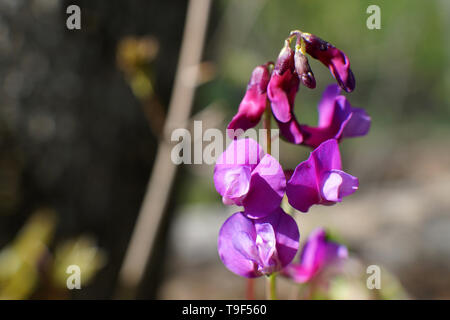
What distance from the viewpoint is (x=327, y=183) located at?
0.50 m

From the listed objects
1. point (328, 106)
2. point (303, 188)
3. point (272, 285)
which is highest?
point (328, 106)

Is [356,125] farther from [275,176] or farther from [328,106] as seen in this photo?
[275,176]

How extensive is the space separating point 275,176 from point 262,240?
70 millimetres

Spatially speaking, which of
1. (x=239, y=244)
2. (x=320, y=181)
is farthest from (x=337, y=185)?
(x=239, y=244)

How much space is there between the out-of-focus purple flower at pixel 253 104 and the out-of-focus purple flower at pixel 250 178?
1.4 inches

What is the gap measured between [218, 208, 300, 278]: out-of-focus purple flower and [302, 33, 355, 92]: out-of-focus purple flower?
0.16m

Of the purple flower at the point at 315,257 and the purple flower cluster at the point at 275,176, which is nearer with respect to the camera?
the purple flower cluster at the point at 275,176

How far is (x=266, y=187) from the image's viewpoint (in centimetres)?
48

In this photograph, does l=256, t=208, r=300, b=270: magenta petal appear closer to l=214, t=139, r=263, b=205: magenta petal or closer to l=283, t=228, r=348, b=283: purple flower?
l=214, t=139, r=263, b=205: magenta petal

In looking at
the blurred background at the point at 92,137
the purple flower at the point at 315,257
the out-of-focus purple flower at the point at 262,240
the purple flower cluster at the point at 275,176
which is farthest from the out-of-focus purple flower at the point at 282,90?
the blurred background at the point at 92,137

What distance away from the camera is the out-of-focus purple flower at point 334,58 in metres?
0.50

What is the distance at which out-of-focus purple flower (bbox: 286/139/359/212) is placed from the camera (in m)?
0.49

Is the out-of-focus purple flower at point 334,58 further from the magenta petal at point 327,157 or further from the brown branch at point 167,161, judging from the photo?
the brown branch at point 167,161

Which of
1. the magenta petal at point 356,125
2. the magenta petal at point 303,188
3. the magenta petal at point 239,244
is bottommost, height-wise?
the magenta petal at point 239,244
